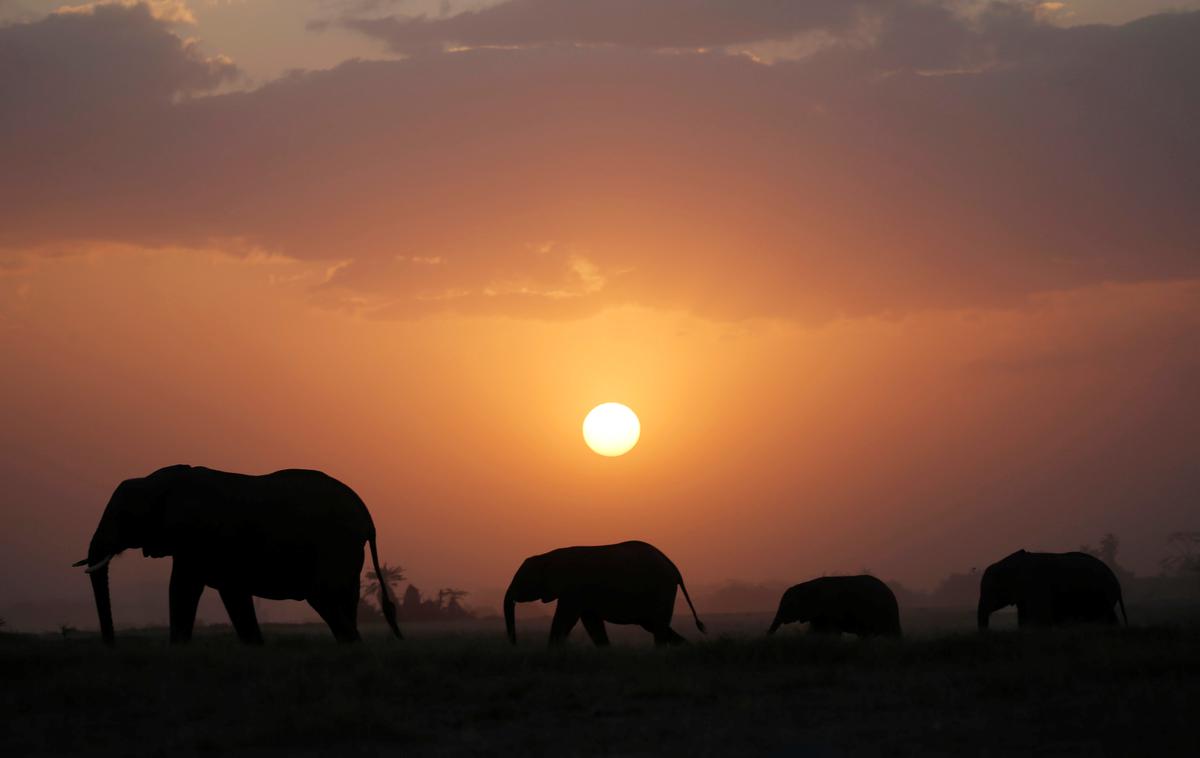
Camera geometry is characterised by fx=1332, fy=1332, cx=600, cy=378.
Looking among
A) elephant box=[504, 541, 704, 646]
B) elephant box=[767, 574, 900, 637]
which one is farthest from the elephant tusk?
elephant box=[767, 574, 900, 637]

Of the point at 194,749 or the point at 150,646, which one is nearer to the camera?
the point at 194,749

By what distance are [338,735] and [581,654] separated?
5.40 metres

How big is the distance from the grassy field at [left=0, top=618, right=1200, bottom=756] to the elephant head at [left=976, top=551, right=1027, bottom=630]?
4.97m

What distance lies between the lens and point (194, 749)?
12.5 metres

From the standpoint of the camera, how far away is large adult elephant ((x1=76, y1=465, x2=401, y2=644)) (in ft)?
71.8

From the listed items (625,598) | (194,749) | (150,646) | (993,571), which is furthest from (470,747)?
(993,571)

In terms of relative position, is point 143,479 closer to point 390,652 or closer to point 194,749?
point 390,652

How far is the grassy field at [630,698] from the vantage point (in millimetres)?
12289

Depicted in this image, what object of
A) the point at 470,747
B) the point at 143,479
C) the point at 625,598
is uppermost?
the point at 143,479

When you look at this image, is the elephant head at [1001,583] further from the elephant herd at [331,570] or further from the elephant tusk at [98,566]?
the elephant tusk at [98,566]

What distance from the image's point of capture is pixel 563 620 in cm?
2319

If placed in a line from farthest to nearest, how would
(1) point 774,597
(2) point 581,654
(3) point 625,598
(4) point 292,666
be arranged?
(1) point 774,597 → (3) point 625,598 → (2) point 581,654 → (4) point 292,666

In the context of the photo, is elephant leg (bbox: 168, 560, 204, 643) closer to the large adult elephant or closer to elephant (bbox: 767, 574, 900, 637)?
the large adult elephant

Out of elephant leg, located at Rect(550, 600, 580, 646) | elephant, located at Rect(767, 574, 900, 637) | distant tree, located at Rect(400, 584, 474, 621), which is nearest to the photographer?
elephant leg, located at Rect(550, 600, 580, 646)
